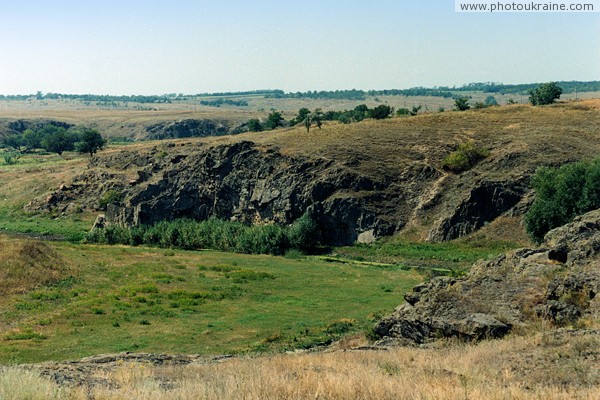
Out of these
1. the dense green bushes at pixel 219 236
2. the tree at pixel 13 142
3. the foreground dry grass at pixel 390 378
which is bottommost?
the dense green bushes at pixel 219 236

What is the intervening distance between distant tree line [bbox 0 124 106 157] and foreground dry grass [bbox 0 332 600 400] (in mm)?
107050

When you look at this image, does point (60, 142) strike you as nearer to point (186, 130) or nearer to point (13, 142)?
point (13, 142)

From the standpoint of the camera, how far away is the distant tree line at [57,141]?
118m

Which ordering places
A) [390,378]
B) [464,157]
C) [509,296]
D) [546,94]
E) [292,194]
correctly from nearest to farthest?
[390,378]
[509,296]
[464,157]
[292,194]
[546,94]

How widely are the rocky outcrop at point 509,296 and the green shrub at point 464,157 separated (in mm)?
49125

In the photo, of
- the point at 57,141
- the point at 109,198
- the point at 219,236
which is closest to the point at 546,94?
the point at 219,236

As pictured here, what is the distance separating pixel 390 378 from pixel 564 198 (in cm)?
4232

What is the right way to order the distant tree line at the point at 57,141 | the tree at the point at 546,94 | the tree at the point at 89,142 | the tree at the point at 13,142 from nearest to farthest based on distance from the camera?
the tree at the point at 546,94, the tree at the point at 89,142, the distant tree line at the point at 57,141, the tree at the point at 13,142

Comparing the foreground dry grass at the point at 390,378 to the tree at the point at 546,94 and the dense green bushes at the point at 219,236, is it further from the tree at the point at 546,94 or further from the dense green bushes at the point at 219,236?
the tree at the point at 546,94

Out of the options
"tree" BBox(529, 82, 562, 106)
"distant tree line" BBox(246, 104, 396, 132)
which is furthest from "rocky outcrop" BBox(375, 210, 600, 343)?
"tree" BBox(529, 82, 562, 106)

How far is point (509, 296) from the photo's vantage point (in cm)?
2181

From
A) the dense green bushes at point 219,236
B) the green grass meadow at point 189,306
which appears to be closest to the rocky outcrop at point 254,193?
the dense green bushes at point 219,236

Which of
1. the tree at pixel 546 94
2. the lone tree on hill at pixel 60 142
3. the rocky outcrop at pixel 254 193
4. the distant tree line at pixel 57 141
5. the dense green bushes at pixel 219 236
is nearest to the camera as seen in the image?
the dense green bushes at pixel 219 236

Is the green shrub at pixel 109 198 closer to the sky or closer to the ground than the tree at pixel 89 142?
closer to the ground
